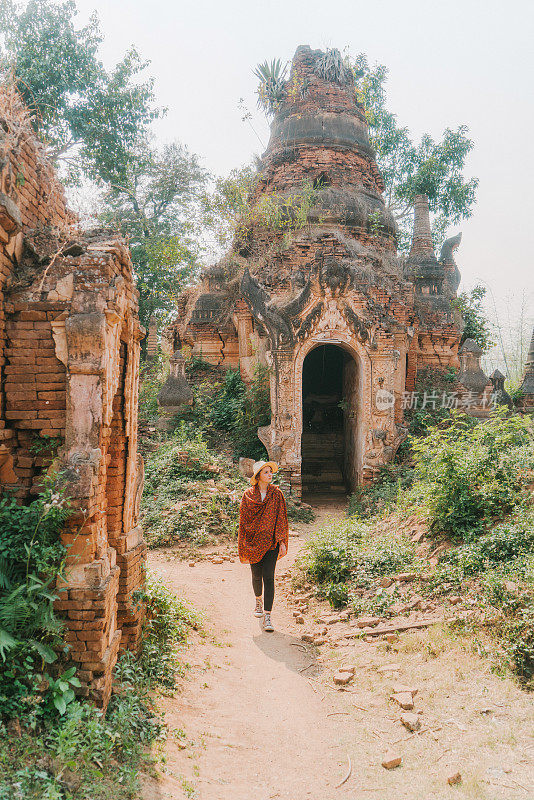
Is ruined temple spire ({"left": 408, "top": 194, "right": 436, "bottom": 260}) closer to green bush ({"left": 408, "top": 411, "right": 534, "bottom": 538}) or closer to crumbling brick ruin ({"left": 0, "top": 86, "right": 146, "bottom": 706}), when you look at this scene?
green bush ({"left": 408, "top": 411, "right": 534, "bottom": 538})

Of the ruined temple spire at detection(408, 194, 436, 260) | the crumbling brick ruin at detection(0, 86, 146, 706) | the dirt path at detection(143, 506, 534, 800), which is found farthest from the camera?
the ruined temple spire at detection(408, 194, 436, 260)

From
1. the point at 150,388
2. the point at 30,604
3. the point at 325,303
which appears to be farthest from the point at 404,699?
the point at 150,388

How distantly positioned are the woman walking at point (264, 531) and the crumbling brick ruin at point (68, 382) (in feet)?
5.85

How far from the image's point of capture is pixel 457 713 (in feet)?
11.4

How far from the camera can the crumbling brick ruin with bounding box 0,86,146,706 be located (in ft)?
10.7

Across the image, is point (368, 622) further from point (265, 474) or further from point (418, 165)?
point (418, 165)

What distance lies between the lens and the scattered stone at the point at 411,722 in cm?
344

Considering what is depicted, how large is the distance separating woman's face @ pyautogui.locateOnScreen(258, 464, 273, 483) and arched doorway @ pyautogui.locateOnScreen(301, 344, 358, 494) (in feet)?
19.9

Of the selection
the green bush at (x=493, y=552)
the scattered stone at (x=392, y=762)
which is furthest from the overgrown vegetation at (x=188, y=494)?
the scattered stone at (x=392, y=762)

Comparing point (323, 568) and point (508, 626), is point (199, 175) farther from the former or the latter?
point (508, 626)

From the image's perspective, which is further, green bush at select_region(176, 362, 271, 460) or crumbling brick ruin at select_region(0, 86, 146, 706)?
green bush at select_region(176, 362, 271, 460)

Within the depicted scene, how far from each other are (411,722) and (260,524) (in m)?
2.18

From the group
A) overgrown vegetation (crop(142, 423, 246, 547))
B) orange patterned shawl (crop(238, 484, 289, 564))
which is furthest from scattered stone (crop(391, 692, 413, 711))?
overgrown vegetation (crop(142, 423, 246, 547))

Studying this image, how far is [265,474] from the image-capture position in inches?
209
